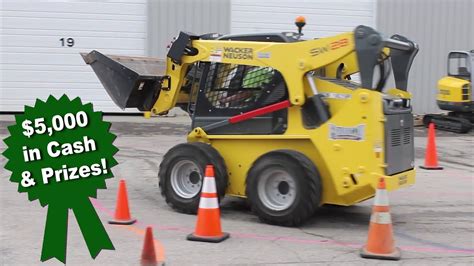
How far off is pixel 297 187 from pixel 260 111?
1094 millimetres

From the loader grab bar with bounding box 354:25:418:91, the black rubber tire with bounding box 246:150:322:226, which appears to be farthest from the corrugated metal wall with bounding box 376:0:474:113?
the black rubber tire with bounding box 246:150:322:226

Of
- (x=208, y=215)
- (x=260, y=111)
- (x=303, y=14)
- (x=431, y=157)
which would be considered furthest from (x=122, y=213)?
(x=303, y=14)

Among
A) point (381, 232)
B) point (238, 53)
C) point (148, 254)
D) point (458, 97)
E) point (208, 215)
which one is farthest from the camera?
point (458, 97)

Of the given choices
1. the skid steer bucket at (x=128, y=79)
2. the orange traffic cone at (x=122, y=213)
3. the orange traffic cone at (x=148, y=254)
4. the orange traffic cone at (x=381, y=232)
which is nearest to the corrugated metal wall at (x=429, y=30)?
the skid steer bucket at (x=128, y=79)

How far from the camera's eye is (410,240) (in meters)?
6.26

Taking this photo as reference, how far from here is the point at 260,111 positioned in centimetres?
702

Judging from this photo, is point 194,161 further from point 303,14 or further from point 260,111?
point 303,14

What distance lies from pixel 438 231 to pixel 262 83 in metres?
2.69

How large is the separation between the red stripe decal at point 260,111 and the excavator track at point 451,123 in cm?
1189

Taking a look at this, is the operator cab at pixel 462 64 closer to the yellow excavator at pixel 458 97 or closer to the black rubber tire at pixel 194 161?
the yellow excavator at pixel 458 97

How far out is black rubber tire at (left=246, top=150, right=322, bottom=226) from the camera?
6438 mm

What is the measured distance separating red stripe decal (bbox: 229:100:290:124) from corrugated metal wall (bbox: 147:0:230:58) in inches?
489

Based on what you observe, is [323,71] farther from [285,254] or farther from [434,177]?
[434,177]

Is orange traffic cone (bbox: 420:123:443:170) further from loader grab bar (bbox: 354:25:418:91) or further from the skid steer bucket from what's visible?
the skid steer bucket
